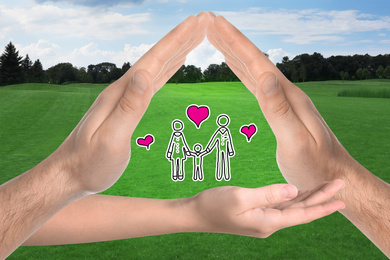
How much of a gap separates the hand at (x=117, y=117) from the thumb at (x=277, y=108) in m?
0.40

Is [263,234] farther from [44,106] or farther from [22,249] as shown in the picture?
[44,106]

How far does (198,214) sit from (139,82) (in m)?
0.77

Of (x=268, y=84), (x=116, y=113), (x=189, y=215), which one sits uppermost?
(x=268, y=84)

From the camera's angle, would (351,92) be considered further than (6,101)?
Yes

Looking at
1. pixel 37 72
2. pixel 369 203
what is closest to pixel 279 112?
pixel 369 203

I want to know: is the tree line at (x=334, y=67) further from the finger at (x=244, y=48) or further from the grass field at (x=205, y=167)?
the finger at (x=244, y=48)

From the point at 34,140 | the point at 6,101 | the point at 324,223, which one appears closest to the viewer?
the point at 324,223

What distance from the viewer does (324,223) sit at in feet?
14.9

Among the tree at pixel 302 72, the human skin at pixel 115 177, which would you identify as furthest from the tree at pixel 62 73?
the human skin at pixel 115 177

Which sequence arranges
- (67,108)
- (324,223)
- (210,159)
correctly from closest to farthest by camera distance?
(324,223), (210,159), (67,108)

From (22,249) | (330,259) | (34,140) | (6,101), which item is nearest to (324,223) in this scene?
(330,259)

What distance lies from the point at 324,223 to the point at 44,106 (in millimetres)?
15983

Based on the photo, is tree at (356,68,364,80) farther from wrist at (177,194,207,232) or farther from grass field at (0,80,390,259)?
wrist at (177,194,207,232)

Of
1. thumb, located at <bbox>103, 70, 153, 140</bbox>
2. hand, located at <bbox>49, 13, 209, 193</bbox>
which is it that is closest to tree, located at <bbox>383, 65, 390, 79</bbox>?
hand, located at <bbox>49, 13, 209, 193</bbox>
